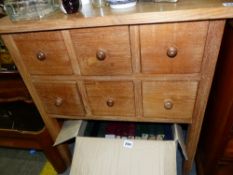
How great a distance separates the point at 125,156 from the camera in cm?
86

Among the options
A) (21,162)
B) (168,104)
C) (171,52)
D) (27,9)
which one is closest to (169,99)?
(168,104)

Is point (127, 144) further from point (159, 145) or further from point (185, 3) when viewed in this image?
point (185, 3)

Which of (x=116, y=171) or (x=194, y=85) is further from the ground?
(x=194, y=85)

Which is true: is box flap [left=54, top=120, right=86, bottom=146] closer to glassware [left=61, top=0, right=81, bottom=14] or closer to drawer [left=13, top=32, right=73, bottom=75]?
drawer [left=13, top=32, right=73, bottom=75]

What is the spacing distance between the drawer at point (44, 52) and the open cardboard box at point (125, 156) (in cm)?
38

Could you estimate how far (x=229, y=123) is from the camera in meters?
0.73

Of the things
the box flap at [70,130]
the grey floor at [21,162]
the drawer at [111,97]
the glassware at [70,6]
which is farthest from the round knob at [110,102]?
the grey floor at [21,162]

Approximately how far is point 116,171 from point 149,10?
0.68 metres

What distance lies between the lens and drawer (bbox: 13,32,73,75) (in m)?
0.71

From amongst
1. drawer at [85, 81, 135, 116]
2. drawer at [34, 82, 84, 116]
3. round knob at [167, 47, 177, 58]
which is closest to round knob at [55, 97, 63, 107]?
drawer at [34, 82, 84, 116]

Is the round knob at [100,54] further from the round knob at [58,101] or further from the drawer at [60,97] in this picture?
the round knob at [58,101]

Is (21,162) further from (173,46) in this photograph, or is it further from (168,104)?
(173,46)

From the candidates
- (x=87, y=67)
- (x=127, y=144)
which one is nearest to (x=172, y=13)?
(x=87, y=67)

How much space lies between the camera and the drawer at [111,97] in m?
0.79
